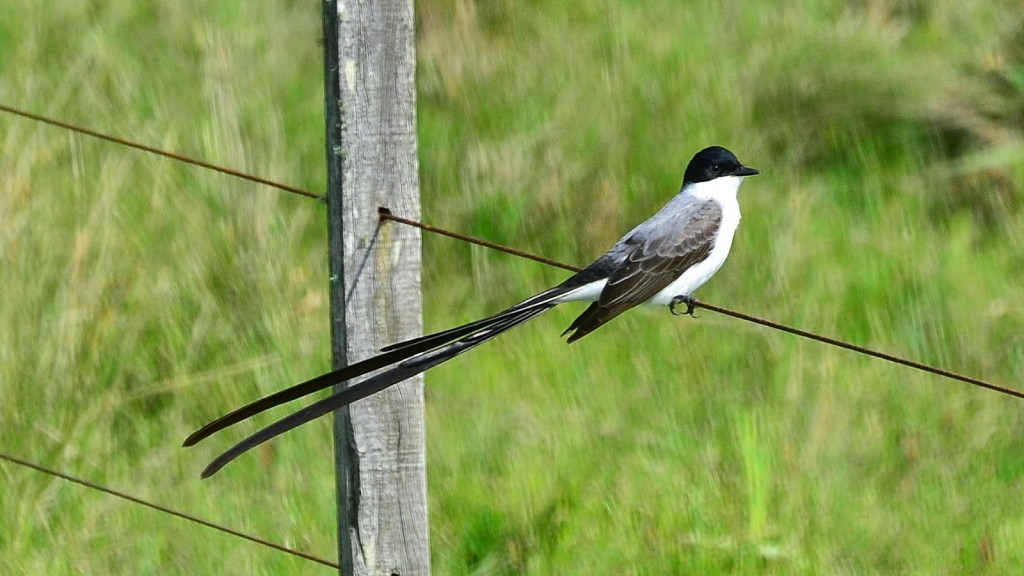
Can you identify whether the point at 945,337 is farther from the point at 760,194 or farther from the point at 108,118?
the point at 108,118

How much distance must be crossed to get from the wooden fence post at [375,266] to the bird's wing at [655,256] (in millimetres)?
1080

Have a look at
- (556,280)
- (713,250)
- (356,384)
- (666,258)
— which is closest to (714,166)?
(713,250)

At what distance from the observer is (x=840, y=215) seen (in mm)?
6621

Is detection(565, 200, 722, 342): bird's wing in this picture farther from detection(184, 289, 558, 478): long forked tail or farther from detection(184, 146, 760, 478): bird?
detection(184, 289, 558, 478): long forked tail

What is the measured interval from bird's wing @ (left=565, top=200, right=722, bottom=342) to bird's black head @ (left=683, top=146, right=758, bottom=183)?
20cm

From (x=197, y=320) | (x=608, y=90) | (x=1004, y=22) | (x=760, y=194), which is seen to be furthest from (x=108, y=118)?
(x=1004, y=22)

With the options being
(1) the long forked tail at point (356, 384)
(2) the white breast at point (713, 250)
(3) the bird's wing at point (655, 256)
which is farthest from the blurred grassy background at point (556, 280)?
(1) the long forked tail at point (356, 384)

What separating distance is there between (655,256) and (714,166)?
62cm

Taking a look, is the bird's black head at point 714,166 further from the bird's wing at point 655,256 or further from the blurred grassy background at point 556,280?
the blurred grassy background at point 556,280

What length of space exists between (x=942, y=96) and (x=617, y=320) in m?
2.47

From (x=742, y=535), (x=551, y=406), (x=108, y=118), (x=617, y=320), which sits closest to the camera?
(x=742, y=535)

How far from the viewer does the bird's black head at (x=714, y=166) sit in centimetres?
512

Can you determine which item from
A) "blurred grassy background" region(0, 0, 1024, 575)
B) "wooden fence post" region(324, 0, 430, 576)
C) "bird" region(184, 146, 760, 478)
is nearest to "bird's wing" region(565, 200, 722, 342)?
"bird" region(184, 146, 760, 478)

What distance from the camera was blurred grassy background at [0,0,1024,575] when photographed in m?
4.80
